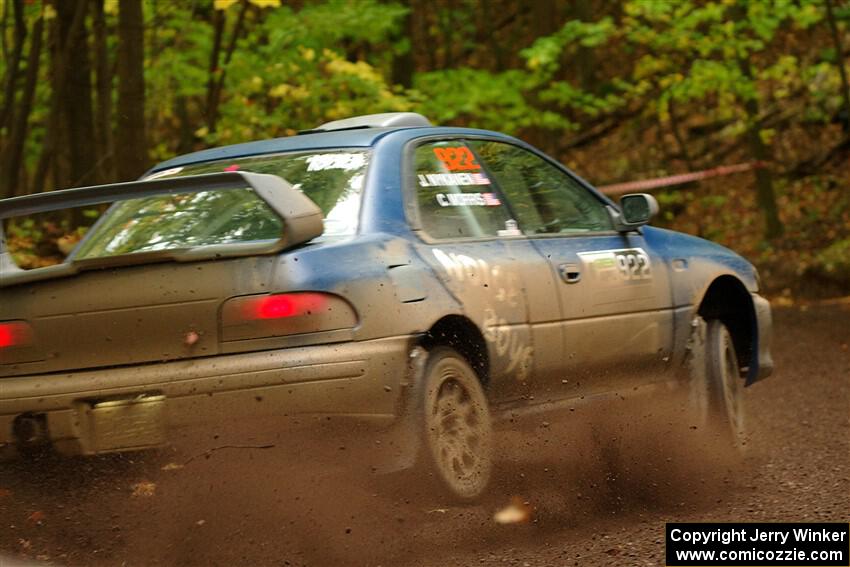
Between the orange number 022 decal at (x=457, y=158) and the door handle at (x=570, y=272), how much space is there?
0.61 metres

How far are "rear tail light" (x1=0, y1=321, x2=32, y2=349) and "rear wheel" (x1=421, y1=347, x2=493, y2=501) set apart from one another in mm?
1507

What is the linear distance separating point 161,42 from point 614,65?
447 inches

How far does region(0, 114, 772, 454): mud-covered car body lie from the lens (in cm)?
485

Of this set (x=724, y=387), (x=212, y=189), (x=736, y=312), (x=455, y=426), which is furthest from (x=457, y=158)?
(x=736, y=312)

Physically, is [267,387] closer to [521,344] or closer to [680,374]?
[521,344]

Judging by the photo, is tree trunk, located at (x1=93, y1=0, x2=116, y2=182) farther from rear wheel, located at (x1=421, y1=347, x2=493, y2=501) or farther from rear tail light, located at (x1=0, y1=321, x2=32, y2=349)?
rear wheel, located at (x1=421, y1=347, x2=493, y2=501)

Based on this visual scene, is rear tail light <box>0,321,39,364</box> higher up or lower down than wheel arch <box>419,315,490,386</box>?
higher up

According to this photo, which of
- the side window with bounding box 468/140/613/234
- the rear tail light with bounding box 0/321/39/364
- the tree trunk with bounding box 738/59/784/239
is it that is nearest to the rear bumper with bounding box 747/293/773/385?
the side window with bounding box 468/140/613/234

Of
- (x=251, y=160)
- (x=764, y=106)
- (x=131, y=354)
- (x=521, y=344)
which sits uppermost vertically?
(x=251, y=160)

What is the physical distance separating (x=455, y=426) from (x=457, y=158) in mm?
1398

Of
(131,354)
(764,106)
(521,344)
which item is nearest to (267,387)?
(131,354)

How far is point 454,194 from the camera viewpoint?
5.93 m

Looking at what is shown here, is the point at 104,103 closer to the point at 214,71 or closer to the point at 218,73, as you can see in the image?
the point at 214,71

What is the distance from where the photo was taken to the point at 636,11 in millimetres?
16516
